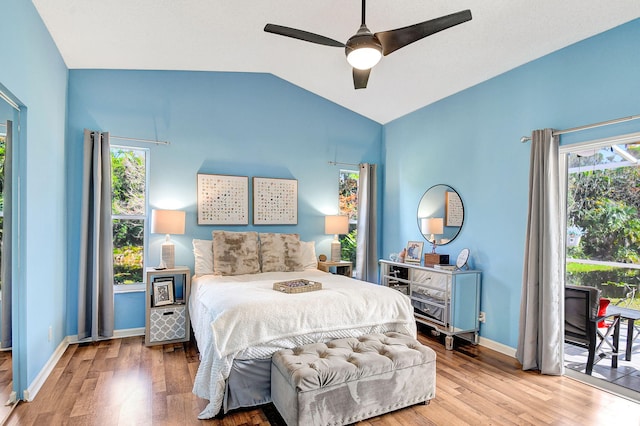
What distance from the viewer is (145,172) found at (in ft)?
13.6

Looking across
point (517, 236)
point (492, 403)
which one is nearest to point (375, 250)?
point (517, 236)

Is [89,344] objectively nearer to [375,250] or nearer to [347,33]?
[375,250]

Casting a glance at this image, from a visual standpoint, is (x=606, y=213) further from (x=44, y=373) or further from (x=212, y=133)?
(x=44, y=373)

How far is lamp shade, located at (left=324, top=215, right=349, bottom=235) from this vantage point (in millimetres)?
4828

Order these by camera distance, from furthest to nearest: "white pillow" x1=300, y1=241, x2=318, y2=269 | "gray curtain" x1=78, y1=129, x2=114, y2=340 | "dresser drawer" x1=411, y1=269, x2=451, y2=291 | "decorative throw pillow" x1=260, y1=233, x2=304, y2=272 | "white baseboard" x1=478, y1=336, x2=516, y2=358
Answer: "white pillow" x1=300, y1=241, x2=318, y2=269 < "decorative throw pillow" x1=260, y1=233, x2=304, y2=272 < "dresser drawer" x1=411, y1=269, x2=451, y2=291 < "gray curtain" x1=78, y1=129, x2=114, y2=340 < "white baseboard" x1=478, y1=336, x2=516, y2=358

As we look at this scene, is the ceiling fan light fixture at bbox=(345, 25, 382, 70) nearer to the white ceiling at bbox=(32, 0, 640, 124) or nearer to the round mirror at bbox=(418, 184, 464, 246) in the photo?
the white ceiling at bbox=(32, 0, 640, 124)

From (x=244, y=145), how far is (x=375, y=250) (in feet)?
7.81

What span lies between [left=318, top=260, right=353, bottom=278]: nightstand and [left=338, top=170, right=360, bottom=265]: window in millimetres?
515

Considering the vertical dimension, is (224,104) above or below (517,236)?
above

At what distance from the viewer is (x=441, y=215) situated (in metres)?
4.39

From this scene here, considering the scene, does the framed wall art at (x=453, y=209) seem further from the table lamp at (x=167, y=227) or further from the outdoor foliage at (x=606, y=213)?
the table lamp at (x=167, y=227)

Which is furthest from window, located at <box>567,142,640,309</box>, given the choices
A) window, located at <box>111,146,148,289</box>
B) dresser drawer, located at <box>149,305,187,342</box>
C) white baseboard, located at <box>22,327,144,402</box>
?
white baseboard, located at <box>22,327,144,402</box>

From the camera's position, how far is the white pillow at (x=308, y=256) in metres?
4.44

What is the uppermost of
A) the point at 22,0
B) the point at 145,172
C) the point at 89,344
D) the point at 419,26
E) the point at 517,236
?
the point at 22,0
